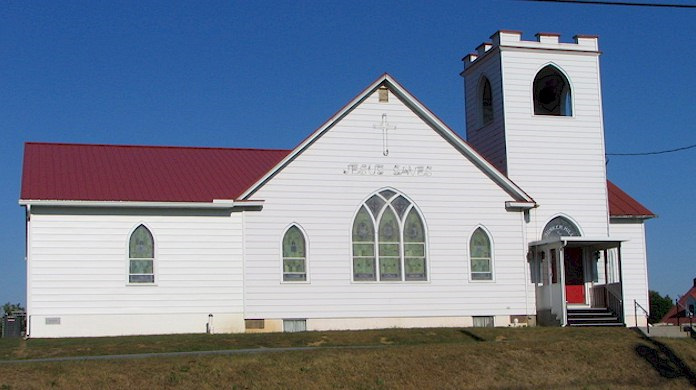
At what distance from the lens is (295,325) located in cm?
3159

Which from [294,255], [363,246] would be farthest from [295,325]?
[363,246]

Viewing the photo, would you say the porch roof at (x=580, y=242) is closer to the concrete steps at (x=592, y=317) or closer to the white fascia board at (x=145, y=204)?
the concrete steps at (x=592, y=317)

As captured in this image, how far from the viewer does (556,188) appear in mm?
35188

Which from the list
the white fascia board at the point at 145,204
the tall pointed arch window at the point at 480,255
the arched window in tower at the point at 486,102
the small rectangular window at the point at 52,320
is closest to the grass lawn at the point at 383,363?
the small rectangular window at the point at 52,320

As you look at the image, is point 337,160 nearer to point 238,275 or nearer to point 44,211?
point 238,275

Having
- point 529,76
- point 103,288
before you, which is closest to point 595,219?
point 529,76

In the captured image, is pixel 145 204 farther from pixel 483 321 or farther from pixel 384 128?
pixel 483 321

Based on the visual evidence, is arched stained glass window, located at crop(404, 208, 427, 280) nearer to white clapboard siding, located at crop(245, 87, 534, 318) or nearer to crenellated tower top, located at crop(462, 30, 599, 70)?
white clapboard siding, located at crop(245, 87, 534, 318)

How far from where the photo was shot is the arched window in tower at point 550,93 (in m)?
36.9

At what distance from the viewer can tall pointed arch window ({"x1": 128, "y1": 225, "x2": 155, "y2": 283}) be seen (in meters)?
30.5

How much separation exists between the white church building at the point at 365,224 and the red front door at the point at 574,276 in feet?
0.16

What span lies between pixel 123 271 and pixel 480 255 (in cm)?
1164

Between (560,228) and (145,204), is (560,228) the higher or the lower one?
the lower one

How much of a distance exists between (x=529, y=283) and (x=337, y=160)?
7.80 metres
